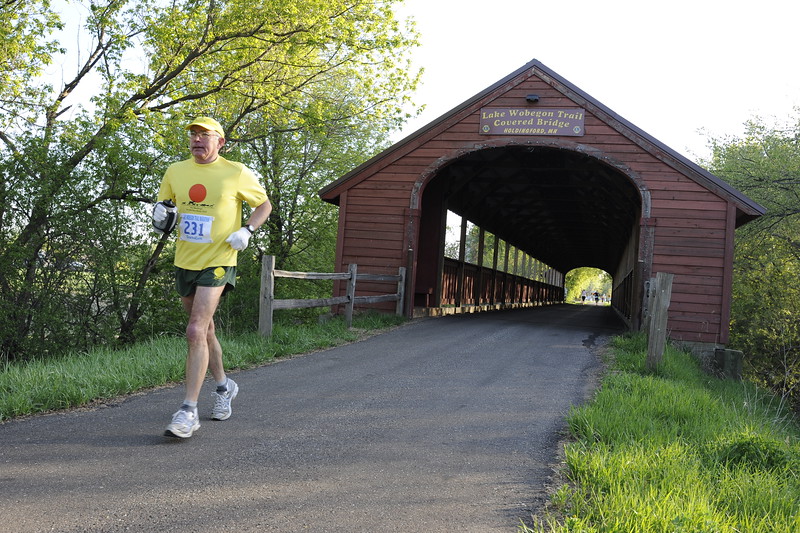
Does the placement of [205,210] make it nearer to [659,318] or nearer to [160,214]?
[160,214]

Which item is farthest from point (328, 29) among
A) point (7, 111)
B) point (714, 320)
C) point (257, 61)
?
point (714, 320)

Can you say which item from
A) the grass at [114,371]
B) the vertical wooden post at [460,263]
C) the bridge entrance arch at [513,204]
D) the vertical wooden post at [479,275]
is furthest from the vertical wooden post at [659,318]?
the vertical wooden post at [479,275]

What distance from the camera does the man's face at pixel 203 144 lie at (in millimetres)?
3953

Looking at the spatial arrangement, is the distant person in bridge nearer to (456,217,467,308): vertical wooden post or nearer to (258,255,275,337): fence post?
(258,255,275,337): fence post

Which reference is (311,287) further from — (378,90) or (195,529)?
(195,529)

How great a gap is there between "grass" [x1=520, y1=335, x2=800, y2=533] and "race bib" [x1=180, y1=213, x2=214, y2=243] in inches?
93.3

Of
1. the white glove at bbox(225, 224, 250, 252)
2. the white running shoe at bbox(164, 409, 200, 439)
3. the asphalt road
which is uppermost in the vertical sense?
the white glove at bbox(225, 224, 250, 252)

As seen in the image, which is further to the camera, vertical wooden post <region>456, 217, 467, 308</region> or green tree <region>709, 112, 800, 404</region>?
vertical wooden post <region>456, 217, 467, 308</region>

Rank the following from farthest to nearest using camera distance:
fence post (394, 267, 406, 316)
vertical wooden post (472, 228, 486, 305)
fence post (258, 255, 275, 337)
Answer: vertical wooden post (472, 228, 486, 305) → fence post (394, 267, 406, 316) → fence post (258, 255, 275, 337)

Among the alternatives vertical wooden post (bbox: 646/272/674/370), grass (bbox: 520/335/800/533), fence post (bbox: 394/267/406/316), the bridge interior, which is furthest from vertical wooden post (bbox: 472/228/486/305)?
grass (bbox: 520/335/800/533)

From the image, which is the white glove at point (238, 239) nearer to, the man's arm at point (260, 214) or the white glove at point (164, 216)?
the man's arm at point (260, 214)

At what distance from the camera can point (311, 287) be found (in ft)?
81.8

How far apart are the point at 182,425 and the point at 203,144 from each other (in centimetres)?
162

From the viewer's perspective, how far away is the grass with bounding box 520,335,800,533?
273 cm
